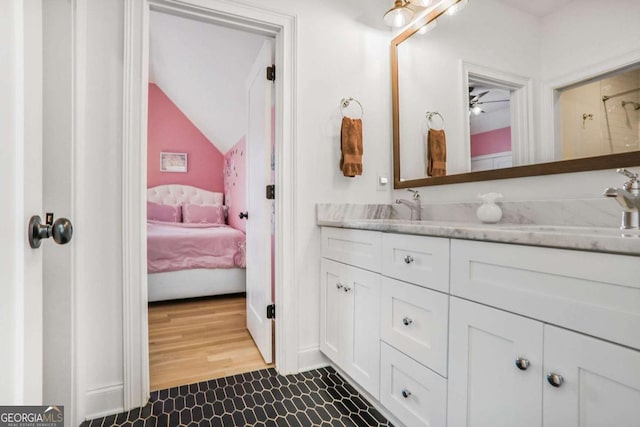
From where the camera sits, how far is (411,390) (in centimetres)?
118

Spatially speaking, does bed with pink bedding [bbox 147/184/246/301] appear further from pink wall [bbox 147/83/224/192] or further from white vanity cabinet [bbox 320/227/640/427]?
pink wall [bbox 147/83/224/192]

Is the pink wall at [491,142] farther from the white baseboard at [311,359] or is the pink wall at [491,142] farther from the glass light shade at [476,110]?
the white baseboard at [311,359]

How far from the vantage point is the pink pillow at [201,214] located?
519cm

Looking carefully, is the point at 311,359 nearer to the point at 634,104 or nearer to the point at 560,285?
the point at 560,285

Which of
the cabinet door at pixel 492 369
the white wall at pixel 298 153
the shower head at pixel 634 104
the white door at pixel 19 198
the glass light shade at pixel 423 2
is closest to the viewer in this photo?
the white door at pixel 19 198

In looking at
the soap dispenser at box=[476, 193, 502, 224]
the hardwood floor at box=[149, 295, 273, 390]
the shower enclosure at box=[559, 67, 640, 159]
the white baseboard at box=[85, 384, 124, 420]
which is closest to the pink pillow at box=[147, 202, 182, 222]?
the hardwood floor at box=[149, 295, 273, 390]

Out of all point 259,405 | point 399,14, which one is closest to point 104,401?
point 259,405

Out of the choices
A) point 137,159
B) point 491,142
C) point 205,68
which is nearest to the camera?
point 137,159

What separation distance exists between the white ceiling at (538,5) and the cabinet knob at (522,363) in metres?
1.40

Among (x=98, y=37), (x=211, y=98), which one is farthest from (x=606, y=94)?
(x=211, y=98)

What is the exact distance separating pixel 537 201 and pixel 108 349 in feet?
6.72

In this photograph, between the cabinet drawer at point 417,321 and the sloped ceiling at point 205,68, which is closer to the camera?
the cabinet drawer at point 417,321

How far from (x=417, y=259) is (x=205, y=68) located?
11.4 feet

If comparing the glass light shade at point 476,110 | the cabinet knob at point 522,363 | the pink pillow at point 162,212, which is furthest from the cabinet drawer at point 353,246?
the pink pillow at point 162,212
